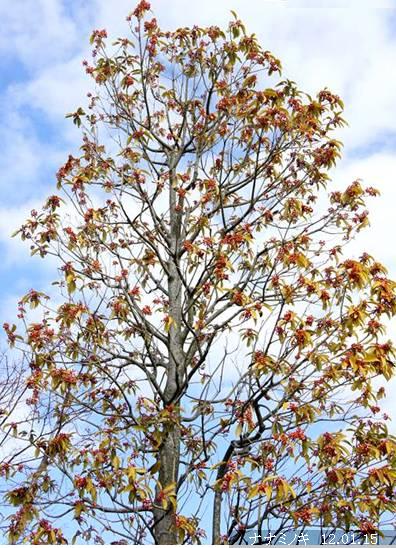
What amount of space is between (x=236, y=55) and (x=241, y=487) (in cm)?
334

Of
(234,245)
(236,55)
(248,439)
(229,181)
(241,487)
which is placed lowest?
(241,487)

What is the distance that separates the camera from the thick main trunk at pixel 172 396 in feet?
14.0

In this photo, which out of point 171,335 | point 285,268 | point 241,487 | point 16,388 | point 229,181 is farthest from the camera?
point 16,388

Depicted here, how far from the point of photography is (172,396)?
473 centimetres

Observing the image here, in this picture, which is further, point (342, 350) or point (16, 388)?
point (16, 388)

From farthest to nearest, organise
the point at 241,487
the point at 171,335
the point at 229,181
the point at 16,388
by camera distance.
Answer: the point at 16,388
the point at 229,181
the point at 171,335
the point at 241,487

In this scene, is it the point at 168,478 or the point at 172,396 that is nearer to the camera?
the point at 168,478

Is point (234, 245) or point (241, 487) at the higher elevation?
point (234, 245)

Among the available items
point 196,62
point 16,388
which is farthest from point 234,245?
point 16,388

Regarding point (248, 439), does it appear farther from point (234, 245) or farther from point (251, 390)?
point (234, 245)

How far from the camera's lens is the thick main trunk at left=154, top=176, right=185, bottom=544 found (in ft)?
14.0

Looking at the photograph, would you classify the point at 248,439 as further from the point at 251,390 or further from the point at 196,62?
the point at 196,62

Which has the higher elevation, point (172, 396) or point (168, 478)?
point (172, 396)

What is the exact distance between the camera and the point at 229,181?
214 inches
